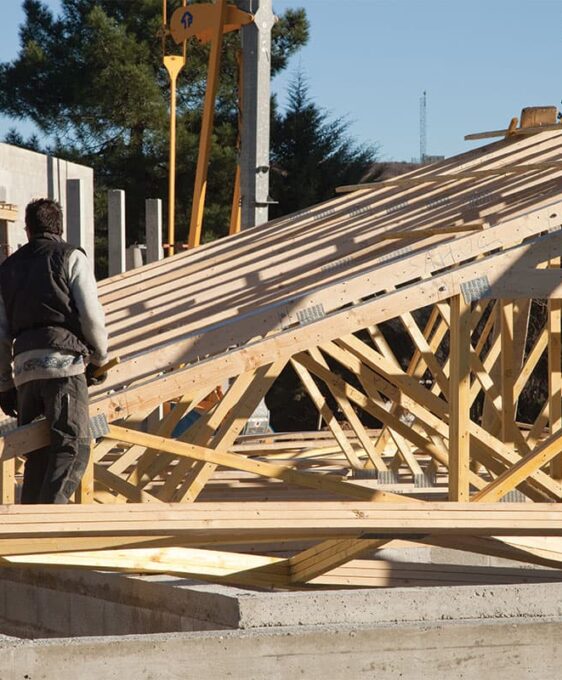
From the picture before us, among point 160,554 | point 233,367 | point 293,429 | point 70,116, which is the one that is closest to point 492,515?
point 233,367

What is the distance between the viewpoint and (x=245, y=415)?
26.7 ft

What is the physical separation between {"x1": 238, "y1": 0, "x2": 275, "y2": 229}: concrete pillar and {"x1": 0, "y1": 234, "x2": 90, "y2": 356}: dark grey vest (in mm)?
6695

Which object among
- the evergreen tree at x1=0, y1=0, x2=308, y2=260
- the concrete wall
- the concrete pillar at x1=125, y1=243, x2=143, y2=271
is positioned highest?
the evergreen tree at x1=0, y1=0, x2=308, y2=260

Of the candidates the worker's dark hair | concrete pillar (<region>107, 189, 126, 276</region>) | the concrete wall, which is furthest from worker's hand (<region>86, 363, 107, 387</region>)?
concrete pillar (<region>107, 189, 126, 276</region>)

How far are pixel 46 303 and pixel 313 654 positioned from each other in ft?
7.07

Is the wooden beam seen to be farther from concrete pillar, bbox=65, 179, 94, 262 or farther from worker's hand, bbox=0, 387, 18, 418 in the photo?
worker's hand, bbox=0, 387, 18, 418

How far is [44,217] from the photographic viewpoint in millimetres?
6805

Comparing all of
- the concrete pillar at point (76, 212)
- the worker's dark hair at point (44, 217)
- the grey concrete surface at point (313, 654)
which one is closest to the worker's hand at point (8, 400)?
the worker's dark hair at point (44, 217)

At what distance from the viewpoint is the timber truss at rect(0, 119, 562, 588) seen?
6.84 m

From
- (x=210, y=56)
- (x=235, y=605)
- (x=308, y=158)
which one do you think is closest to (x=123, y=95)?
(x=308, y=158)

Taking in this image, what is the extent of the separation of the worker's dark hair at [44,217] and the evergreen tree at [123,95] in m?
23.6

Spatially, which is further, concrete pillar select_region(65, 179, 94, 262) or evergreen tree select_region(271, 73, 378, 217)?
evergreen tree select_region(271, 73, 378, 217)

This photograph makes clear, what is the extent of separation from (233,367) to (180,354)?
0.34 m

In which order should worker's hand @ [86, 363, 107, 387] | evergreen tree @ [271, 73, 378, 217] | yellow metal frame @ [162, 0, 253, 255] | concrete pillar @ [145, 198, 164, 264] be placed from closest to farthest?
worker's hand @ [86, 363, 107, 387]
concrete pillar @ [145, 198, 164, 264]
yellow metal frame @ [162, 0, 253, 255]
evergreen tree @ [271, 73, 378, 217]
